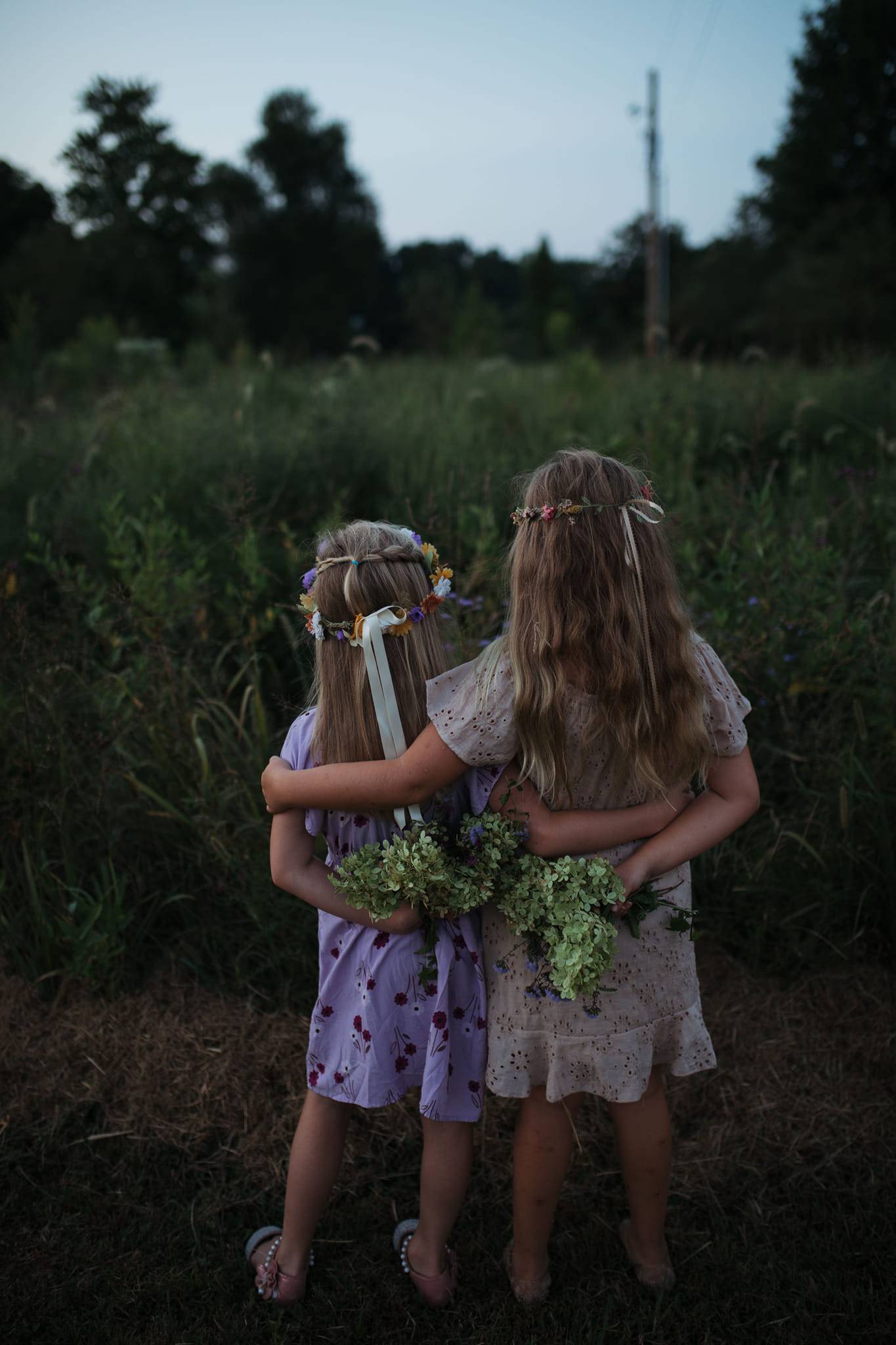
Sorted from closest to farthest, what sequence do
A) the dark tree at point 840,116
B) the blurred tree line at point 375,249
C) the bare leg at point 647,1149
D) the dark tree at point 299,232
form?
the bare leg at point 647,1149
the blurred tree line at point 375,249
the dark tree at point 840,116
the dark tree at point 299,232

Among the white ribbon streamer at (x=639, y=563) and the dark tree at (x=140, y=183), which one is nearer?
the white ribbon streamer at (x=639, y=563)

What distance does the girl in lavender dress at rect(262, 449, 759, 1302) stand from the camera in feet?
5.23

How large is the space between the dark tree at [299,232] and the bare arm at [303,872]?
42170 millimetres

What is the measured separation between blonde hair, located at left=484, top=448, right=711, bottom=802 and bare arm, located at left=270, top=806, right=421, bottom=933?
1.50ft

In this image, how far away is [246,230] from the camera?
143 feet

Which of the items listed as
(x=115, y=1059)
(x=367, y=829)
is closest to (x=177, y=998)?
(x=115, y=1059)

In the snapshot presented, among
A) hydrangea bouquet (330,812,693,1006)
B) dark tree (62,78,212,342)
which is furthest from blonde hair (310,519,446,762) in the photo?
dark tree (62,78,212,342)

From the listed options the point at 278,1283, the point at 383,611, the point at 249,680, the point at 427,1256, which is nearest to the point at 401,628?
the point at 383,611

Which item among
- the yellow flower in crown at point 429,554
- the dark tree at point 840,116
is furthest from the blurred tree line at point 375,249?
the yellow flower in crown at point 429,554

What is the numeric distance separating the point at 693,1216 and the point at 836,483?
13.1ft

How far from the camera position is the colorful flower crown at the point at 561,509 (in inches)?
62.0

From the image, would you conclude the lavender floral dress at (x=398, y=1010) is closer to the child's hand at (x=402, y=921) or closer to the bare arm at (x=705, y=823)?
the child's hand at (x=402, y=921)

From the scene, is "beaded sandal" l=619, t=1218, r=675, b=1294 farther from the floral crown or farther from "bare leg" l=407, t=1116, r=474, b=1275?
the floral crown

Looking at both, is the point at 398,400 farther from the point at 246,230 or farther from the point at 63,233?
the point at 246,230
